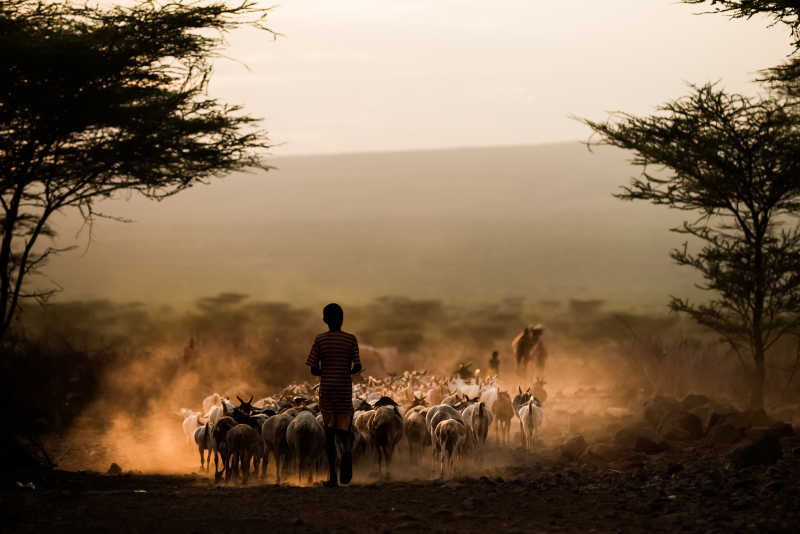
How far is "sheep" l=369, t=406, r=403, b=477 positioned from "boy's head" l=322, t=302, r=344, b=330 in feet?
9.62

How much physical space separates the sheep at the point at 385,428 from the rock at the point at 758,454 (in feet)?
16.7

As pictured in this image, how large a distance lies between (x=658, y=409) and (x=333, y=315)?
8884mm

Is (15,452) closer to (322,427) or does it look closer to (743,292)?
(322,427)

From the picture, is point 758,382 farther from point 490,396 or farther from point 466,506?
point 466,506

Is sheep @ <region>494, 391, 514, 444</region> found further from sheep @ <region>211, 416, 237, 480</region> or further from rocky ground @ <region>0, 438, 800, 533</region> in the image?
sheep @ <region>211, 416, 237, 480</region>

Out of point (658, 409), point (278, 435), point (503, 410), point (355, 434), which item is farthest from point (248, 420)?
point (658, 409)

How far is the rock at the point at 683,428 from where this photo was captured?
14.6m

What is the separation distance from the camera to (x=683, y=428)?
583 inches

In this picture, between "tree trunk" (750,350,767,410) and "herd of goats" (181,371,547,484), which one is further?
"tree trunk" (750,350,767,410)

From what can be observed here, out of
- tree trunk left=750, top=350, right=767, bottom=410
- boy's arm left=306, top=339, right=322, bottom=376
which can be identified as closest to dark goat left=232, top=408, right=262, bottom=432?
boy's arm left=306, top=339, right=322, bottom=376

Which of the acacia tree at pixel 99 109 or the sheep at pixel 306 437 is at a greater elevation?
the acacia tree at pixel 99 109

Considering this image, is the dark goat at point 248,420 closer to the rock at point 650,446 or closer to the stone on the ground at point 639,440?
the stone on the ground at point 639,440

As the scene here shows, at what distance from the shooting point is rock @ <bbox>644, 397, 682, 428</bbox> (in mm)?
16047

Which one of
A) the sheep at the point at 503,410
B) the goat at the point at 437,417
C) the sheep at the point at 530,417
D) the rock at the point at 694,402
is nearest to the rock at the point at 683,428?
the rock at the point at 694,402
